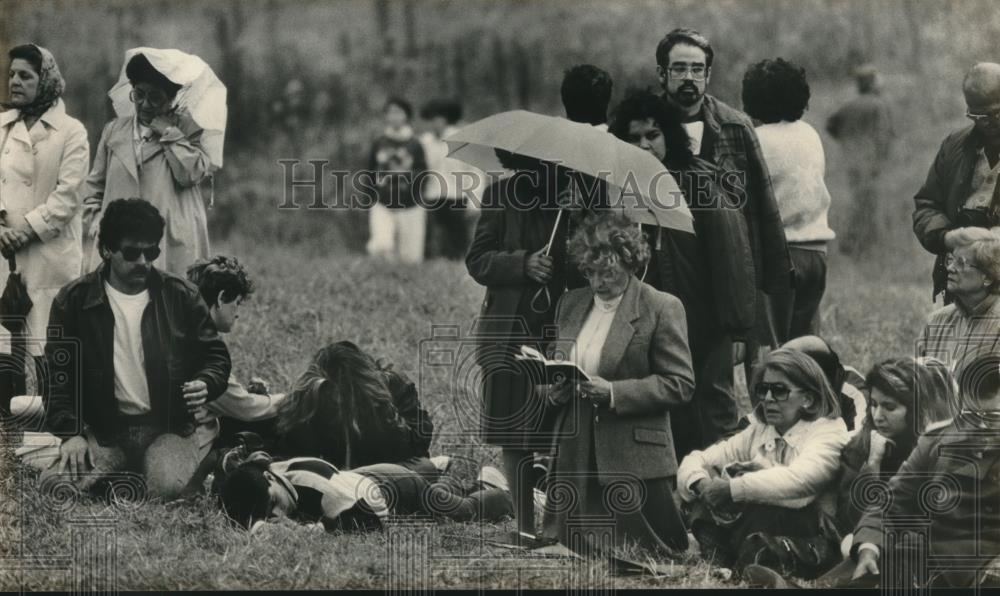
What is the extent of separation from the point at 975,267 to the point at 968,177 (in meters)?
0.55

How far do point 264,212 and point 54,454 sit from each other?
1.86 metres

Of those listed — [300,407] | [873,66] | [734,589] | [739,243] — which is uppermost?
[873,66]

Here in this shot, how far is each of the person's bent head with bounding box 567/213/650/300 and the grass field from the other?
Answer: 106cm

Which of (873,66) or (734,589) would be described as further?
(873,66)

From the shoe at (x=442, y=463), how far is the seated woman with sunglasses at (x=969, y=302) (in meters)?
2.69

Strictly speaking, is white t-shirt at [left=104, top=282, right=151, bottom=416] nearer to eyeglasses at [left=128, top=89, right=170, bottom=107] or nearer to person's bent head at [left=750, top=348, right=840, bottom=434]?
eyeglasses at [left=128, top=89, right=170, bottom=107]

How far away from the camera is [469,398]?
12.6m

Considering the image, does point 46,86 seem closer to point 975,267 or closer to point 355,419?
point 355,419

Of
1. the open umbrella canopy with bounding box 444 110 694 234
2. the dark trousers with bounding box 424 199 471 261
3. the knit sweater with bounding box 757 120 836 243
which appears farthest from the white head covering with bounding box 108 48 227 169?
the knit sweater with bounding box 757 120 836 243

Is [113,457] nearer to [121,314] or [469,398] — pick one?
[121,314]

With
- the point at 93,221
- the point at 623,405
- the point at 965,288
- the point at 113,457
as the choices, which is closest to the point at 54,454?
the point at 113,457

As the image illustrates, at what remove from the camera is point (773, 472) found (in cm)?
1209

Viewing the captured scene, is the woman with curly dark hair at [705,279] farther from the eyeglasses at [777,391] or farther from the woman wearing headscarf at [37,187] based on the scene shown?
the woman wearing headscarf at [37,187]

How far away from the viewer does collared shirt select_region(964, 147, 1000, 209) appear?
12586 mm
